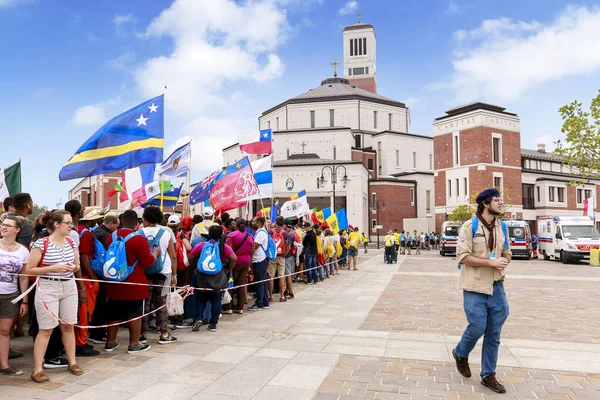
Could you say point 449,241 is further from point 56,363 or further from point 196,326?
point 56,363

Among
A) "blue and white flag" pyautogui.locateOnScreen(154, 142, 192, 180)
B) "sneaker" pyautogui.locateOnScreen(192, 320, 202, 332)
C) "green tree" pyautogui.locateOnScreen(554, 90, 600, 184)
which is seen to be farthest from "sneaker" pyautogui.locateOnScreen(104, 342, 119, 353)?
"green tree" pyautogui.locateOnScreen(554, 90, 600, 184)

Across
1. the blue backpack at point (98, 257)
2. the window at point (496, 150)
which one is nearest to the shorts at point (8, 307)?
the blue backpack at point (98, 257)

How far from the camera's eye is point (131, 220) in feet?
21.6

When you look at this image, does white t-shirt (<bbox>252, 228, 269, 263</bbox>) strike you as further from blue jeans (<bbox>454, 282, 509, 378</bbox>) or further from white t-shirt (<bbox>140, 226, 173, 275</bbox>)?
blue jeans (<bbox>454, 282, 509, 378</bbox>)

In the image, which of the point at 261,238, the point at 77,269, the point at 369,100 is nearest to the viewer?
the point at 77,269

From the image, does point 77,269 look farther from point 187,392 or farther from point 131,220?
point 187,392

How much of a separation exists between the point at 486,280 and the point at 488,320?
0.46m

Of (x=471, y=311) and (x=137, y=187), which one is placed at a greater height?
(x=137, y=187)

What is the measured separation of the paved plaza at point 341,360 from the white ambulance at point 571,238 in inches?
644

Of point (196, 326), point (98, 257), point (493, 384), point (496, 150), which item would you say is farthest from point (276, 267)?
point (496, 150)

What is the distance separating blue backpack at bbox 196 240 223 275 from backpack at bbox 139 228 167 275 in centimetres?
102

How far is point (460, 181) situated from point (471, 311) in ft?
161

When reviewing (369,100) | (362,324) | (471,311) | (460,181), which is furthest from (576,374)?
(369,100)

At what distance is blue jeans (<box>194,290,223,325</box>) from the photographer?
309 inches
